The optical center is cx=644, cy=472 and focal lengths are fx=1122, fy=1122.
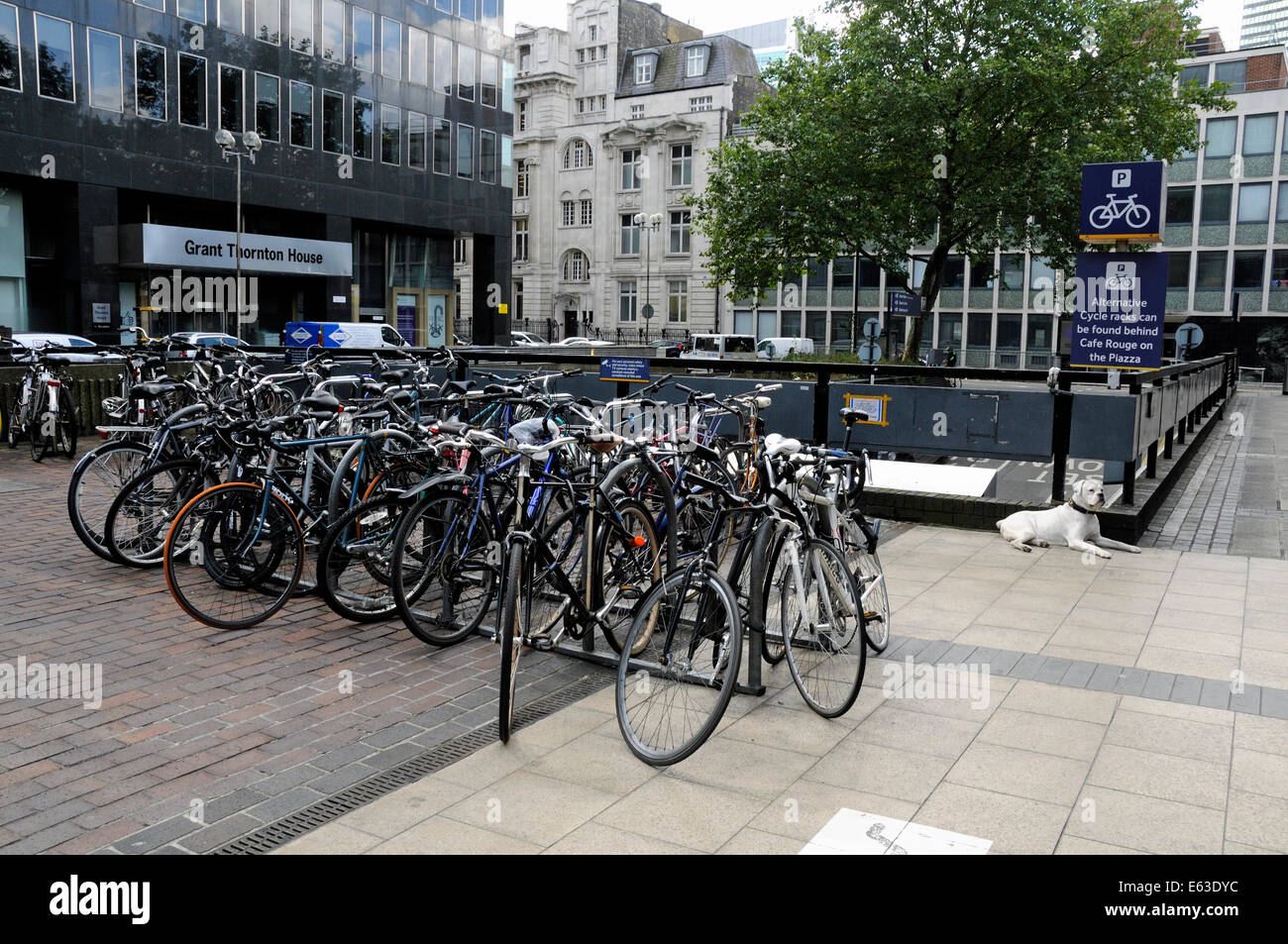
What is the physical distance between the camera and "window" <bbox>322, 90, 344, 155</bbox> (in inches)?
1523

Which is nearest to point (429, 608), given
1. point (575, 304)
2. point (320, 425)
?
point (320, 425)

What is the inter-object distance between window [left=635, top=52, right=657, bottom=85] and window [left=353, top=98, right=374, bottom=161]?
41120 mm

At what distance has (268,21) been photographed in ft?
119

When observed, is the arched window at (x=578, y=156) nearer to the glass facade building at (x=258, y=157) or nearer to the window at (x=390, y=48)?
the glass facade building at (x=258, y=157)

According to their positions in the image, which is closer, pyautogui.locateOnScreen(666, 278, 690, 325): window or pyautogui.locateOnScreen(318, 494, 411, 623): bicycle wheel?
pyautogui.locateOnScreen(318, 494, 411, 623): bicycle wheel

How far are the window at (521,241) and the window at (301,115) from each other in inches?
1588

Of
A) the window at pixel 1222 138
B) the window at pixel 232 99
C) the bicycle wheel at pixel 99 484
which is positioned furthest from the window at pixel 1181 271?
the bicycle wheel at pixel 99 484

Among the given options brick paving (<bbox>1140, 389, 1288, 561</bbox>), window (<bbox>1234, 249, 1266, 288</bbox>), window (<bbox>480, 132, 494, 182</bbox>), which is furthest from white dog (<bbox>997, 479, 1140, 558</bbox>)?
window (<bbox>1234, 249, 1266, 288</bbox>)

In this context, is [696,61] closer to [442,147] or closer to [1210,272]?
[1210,272]

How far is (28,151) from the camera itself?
30.0 meters

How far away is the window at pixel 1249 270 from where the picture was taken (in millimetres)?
52906

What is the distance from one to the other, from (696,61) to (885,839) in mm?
77848

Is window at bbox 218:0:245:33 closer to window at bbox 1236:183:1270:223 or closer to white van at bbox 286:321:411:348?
white van at bbox 286:321:411:348

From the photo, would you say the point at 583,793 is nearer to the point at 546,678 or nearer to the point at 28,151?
the point at 546,678
